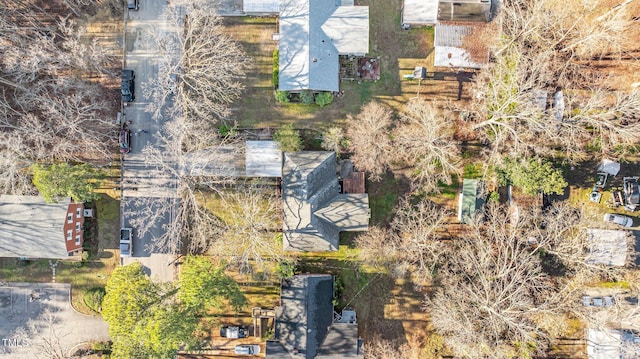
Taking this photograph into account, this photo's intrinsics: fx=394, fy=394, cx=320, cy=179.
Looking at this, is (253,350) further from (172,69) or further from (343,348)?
(172,69)

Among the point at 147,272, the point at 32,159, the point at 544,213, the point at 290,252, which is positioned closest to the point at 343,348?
the point at 290,252

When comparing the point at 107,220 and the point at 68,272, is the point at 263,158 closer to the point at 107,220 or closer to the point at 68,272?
the point at 107,220

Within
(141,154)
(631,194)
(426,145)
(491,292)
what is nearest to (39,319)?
(141,154)

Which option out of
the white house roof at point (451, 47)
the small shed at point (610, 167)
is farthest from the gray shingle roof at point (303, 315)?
the small shed at point (610, 167)

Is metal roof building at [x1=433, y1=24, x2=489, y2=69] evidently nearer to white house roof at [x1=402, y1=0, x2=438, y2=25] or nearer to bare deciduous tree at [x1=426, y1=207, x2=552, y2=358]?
white house roof at [x1=402, y1=0, x2=438, y2=25]

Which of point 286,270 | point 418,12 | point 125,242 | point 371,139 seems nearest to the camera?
point 371,139

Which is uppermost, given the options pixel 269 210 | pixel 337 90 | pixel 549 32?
pixel 549 32

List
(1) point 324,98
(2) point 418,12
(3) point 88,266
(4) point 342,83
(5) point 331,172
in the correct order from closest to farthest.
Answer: (5) point 331,172, (2) point 418,12, (1) point 324,98, (4) point 342,83, (3) point 88,266
